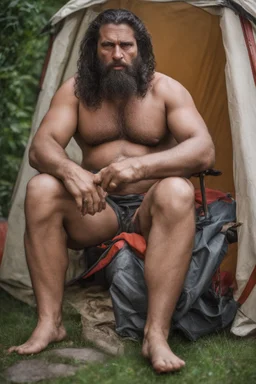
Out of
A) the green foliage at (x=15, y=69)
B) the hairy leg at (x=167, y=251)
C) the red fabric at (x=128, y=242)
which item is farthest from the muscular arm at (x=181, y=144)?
the green foliage at (x=15, y=69)

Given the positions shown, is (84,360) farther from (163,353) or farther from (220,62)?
(220,62)

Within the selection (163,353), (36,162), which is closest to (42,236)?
(36,162)

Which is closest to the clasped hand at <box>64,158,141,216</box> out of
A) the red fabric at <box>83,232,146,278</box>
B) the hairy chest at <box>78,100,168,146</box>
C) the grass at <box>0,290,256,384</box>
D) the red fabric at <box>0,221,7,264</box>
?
the red fabric at <box>83,232,146,278</box>

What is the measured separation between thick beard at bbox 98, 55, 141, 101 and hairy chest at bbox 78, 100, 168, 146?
0.07 meters

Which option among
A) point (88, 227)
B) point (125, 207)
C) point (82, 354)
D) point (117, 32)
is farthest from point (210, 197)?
point (82, 354)

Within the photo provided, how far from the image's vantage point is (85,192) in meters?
3.35

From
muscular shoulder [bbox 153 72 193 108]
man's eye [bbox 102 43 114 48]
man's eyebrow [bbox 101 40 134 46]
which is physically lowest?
muscular shoulder [bbox 153 72 193 108]

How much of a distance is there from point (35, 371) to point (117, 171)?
0.90 m

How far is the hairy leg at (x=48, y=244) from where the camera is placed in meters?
3.42

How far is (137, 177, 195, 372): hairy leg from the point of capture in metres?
3.23

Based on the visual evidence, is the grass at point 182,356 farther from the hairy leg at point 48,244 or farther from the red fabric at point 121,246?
the red fabric at point 121,246

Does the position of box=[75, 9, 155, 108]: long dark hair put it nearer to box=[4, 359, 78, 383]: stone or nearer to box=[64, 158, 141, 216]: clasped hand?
box=[64, 158, 141, 216]: clasped hand

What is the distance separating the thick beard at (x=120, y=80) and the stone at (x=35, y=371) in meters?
1.36

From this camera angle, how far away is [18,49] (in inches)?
223
